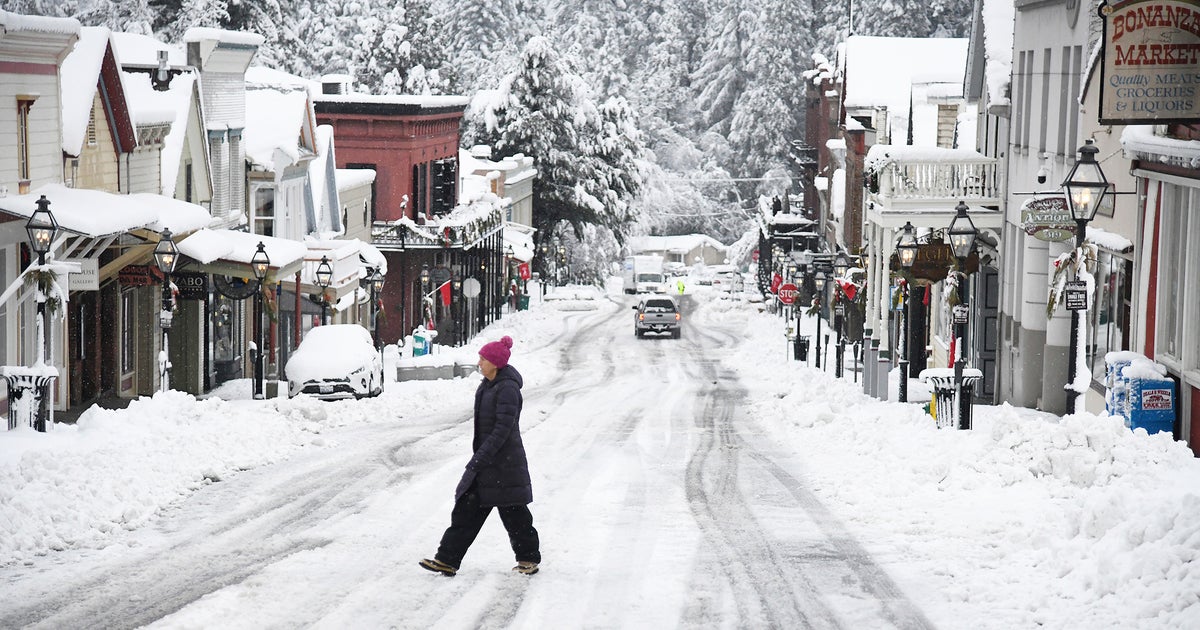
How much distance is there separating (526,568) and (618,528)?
2085mm

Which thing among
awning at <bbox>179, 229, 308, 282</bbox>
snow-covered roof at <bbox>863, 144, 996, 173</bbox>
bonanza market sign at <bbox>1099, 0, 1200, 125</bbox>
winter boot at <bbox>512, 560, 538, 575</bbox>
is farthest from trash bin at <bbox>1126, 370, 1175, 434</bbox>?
awning at <bbox>179, 229, 308, 282</bbox>

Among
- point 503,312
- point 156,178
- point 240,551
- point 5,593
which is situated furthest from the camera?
point 503,312

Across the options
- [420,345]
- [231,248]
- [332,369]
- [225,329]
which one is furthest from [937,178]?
[420,345]

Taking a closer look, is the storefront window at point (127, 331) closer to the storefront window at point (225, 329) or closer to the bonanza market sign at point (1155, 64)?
the storefront window at point (225, 329)

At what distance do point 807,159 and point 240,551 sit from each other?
67.4 m

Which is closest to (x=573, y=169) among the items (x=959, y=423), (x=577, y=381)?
(x=577, y=381)

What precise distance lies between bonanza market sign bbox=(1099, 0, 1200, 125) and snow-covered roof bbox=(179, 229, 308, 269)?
55.3 ft

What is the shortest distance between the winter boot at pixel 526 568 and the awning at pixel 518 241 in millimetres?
54922

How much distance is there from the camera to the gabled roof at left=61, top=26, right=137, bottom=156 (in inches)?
965

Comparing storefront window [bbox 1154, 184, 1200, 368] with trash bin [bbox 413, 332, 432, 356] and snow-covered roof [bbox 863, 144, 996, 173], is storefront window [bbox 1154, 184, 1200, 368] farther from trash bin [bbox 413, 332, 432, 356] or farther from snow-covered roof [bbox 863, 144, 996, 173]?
trash bin [bbox 413, 332, 432, 356]

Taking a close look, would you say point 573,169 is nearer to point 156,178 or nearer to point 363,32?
point 363,32

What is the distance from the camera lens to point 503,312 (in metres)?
66.4

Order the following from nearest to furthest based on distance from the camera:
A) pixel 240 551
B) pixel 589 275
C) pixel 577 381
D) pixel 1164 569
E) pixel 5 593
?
pixel 1164 569, pixel 5 593, pixel 240 551, pixel 577 381, pixel 589 275

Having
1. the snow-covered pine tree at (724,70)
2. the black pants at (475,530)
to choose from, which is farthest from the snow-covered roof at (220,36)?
the snow-covered pine tree at (724,70)
